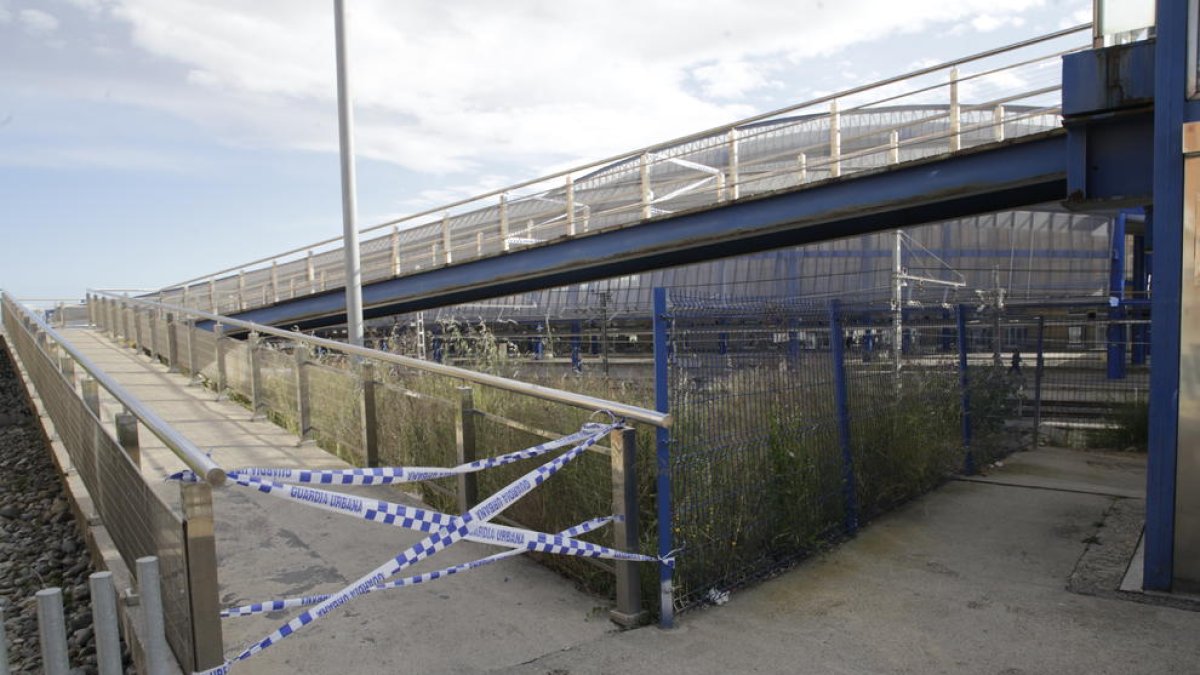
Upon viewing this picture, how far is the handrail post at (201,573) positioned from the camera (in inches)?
114

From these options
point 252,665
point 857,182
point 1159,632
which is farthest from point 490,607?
point 857,182

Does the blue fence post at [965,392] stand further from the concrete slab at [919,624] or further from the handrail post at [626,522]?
the handrail post at [626,522]

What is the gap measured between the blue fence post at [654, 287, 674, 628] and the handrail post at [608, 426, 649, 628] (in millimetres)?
139

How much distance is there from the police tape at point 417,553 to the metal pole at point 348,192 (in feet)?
24.2

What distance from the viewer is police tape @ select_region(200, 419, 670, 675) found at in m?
3.08

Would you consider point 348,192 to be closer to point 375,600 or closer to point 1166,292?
point 375,600

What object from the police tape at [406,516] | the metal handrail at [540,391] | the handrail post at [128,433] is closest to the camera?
the police tape at [406,516]

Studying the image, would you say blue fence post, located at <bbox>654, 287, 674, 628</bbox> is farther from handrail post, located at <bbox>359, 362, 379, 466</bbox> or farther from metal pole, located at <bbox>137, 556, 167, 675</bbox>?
handrail post, located at <bbox>359, 362, 379, 466</bbox>

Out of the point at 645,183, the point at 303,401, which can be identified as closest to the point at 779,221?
the point at 645,183

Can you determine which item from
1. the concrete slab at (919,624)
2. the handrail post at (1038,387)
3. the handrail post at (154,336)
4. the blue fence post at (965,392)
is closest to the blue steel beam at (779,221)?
the handrail post at (1038,387)

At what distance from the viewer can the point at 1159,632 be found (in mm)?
4281

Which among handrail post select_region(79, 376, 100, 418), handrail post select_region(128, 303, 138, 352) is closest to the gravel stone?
handrail post select_region(79, 376, 100, 418)

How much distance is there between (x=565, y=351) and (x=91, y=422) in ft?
77.8

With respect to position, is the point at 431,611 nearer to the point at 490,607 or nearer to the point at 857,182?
the point at 490,607
